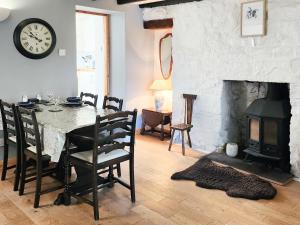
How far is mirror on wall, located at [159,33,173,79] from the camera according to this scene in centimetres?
496

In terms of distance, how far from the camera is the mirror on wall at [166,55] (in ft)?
16.3

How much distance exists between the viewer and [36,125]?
8.26 feet

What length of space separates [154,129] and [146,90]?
0.69 meters

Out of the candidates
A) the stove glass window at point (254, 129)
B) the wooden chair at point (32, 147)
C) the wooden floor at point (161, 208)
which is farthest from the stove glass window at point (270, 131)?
the wooden chair at point (32, 147)

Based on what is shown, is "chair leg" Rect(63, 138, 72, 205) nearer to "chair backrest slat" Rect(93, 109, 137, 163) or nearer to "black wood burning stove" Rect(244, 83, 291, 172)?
"chair backrest slat" Rect(93, 109, 137, 163)

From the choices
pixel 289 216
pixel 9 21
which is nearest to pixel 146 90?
pixel 9 21

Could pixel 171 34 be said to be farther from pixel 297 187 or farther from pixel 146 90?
pixel 297 187

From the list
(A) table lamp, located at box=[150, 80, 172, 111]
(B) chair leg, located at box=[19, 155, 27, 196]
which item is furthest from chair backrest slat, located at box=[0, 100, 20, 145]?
(A) table lamp, located at box=[150, 80, 172, 111]

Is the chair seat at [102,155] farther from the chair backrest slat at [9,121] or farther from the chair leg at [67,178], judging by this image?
the chair backrest slat at [9,121]

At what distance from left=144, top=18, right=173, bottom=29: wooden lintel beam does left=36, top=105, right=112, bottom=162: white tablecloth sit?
2239 millimetres

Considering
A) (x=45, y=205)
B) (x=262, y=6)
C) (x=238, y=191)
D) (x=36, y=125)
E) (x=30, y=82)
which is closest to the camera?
(x=36, y=125)

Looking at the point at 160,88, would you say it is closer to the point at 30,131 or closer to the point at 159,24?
the point at 159,24

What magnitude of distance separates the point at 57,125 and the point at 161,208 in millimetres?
1149

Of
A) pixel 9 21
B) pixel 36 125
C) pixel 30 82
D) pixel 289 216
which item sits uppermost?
pixel 9 21
